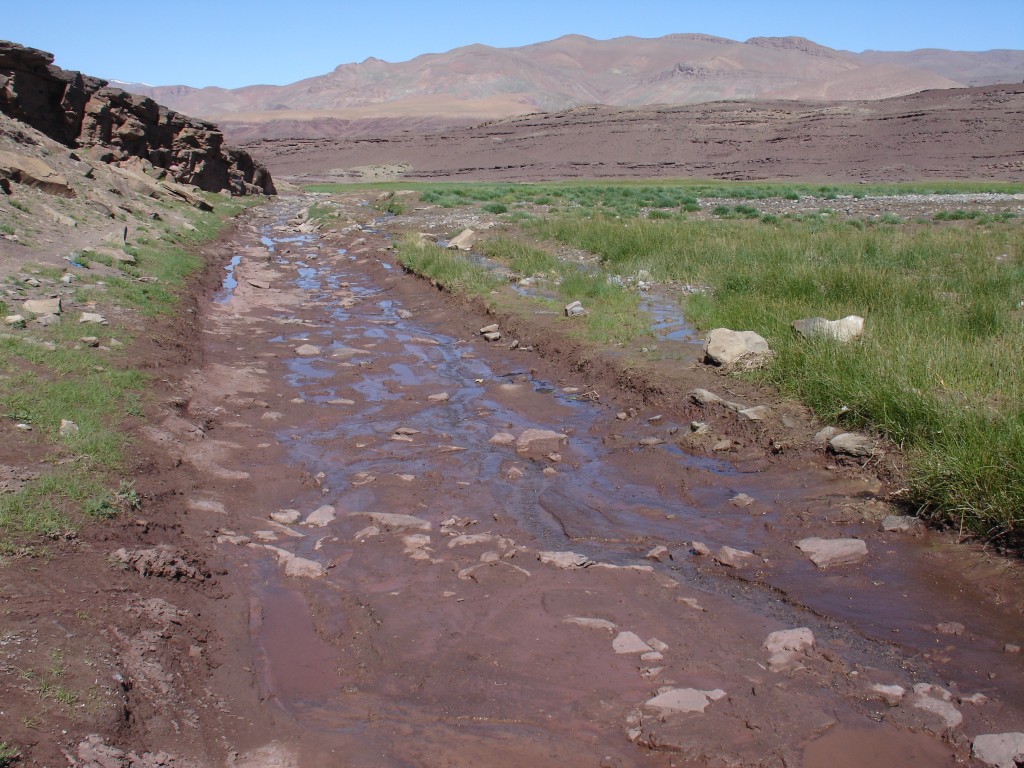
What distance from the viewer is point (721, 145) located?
68.7m

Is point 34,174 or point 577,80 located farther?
point 577,80

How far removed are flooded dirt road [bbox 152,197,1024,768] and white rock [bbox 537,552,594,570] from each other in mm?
17

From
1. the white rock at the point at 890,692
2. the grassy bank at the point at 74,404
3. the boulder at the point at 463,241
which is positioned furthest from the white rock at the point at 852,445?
the boulder at the point at 463,241

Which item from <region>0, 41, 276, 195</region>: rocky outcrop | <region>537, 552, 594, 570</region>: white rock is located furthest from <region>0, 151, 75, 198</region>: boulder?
<region>537, 552, 594, 570</region>: white rock

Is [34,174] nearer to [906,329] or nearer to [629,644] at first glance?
[906,329]

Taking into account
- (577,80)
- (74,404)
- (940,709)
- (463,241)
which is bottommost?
(940,709)

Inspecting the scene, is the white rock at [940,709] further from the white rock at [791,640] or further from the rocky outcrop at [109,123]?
the rocky outcrop at [109,123]

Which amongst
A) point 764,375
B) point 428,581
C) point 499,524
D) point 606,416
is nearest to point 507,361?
point 606,416

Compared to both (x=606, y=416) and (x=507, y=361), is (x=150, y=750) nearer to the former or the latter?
(x=606, y=416)

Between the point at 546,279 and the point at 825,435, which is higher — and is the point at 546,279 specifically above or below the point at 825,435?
above

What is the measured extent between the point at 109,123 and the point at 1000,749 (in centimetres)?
3235

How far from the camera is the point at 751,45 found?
7062 inches

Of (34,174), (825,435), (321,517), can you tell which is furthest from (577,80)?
(321,517)

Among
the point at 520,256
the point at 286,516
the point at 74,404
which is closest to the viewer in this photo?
the point at 286,516
